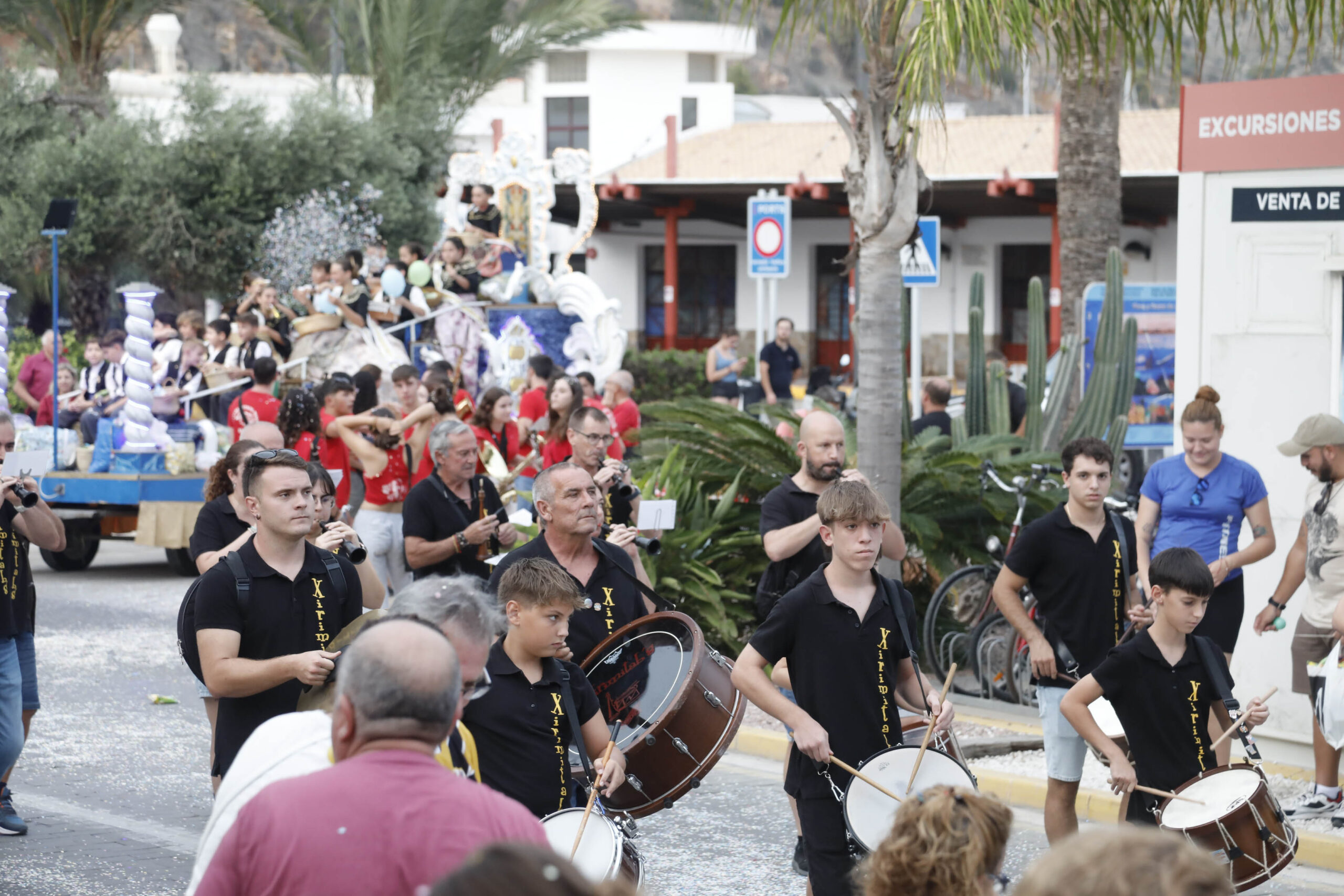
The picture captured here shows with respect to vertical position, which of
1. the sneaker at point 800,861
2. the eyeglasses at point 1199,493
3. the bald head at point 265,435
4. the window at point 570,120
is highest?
the window at point 570,120

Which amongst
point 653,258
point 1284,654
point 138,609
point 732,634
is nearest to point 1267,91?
point 1284,654

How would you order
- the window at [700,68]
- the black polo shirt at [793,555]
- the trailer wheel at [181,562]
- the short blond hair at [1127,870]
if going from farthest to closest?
the window at [700,68] < the trailer wheel at [181,562] < the black polo shirt at [793,555] < the short blond hair at [1127,870]

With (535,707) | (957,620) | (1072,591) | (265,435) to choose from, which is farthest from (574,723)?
(957,620)

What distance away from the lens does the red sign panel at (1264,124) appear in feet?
26.1

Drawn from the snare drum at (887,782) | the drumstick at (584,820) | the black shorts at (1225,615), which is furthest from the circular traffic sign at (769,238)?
the drumstick at (584,820)

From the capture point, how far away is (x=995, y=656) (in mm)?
9422

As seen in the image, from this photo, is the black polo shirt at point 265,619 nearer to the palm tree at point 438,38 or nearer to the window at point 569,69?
the palm tree at point 438,38

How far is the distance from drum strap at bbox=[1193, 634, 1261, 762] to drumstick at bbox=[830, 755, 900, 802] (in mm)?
1316

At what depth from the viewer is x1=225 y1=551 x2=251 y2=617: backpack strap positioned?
15.8 ft

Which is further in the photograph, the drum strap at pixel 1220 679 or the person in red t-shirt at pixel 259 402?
the person in red t-shirt at pixel 259 402

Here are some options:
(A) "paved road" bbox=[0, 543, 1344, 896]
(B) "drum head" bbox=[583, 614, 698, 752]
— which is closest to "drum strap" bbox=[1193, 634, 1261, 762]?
(A) "paved road" bbox=[0, 543, 1344, 896]

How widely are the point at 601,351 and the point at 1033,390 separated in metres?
11.4

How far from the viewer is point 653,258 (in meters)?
38.9

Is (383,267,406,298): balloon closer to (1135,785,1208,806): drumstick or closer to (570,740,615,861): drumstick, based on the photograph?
(1135,785,1208,806): drumstick
